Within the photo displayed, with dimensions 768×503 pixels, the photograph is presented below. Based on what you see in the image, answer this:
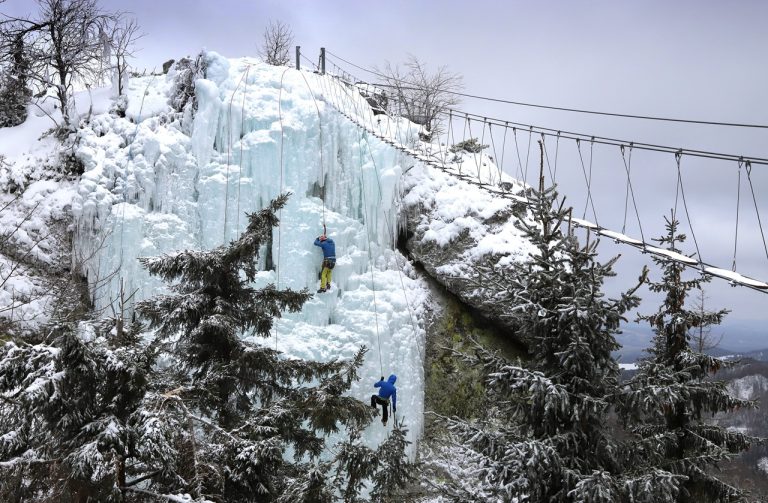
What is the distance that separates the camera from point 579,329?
237 inches

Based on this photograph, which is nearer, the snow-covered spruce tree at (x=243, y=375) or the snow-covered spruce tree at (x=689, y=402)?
the snow-covered spruce tree at (x=243, y=375)

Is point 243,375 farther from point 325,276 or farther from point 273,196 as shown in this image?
point 273,196

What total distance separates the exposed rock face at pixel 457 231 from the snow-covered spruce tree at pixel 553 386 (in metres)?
6.84

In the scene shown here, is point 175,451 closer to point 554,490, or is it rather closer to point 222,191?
point 554,490

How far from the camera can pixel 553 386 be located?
5.71 metres

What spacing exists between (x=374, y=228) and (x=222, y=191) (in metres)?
3.22

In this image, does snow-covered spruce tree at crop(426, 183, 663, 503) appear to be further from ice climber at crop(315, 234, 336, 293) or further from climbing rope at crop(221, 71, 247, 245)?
climbing rope at crop(221, 71, 247, 245)

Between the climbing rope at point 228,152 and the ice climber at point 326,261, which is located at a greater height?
the climbing rope at point 228,152

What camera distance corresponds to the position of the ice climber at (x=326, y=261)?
1273 cm

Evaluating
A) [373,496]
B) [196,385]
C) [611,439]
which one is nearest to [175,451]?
[196,385]

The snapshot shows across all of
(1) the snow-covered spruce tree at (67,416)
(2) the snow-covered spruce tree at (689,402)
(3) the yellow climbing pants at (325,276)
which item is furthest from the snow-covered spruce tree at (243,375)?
(3) the yellow climbing pants at (325,276)

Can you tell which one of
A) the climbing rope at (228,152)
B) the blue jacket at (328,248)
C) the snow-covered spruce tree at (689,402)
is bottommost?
the snow-covered spruce tree at (689,402)

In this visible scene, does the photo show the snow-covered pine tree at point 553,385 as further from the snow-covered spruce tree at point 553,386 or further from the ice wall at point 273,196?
the ice wall at point 273,196

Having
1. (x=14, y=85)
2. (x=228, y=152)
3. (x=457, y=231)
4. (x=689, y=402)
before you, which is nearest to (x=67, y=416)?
(x=689, y=402)
